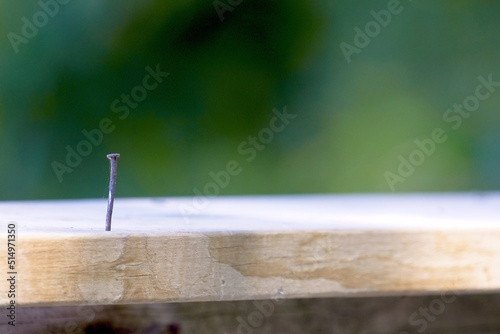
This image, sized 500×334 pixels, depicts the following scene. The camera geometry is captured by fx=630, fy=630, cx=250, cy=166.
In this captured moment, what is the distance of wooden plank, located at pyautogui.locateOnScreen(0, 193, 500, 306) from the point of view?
446 millimetres

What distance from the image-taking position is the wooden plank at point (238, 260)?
0.45m

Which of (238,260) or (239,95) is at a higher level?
(239,95)

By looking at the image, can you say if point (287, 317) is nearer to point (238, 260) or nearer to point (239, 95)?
point (238, 260)

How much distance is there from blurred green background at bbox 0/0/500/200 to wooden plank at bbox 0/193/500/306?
2239 mm

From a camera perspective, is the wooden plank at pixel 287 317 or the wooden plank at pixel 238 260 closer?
the wooden plank at pixel 238 260

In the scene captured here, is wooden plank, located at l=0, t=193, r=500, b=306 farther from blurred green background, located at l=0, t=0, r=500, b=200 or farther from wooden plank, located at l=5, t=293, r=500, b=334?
blurred green background, located at l=0, t=0, r=500, b=200

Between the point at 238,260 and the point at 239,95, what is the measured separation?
2538mm

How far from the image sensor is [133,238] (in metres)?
0.46

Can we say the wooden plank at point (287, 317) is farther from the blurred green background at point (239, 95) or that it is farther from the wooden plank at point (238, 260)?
the blurred green background at point (239, 95)

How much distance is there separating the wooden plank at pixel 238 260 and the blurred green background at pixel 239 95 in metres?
2.24

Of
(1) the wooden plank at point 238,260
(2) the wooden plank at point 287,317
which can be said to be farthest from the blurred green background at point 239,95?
(1) the wooden plank at point 238,260

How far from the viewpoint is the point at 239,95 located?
9.82ft

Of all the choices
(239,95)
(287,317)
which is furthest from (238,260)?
(239,95)

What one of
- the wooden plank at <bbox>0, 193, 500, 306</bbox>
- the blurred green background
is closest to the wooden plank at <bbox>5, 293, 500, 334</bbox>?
the wooden plank at <bbox>0, 193, 500, 306</bbox>
